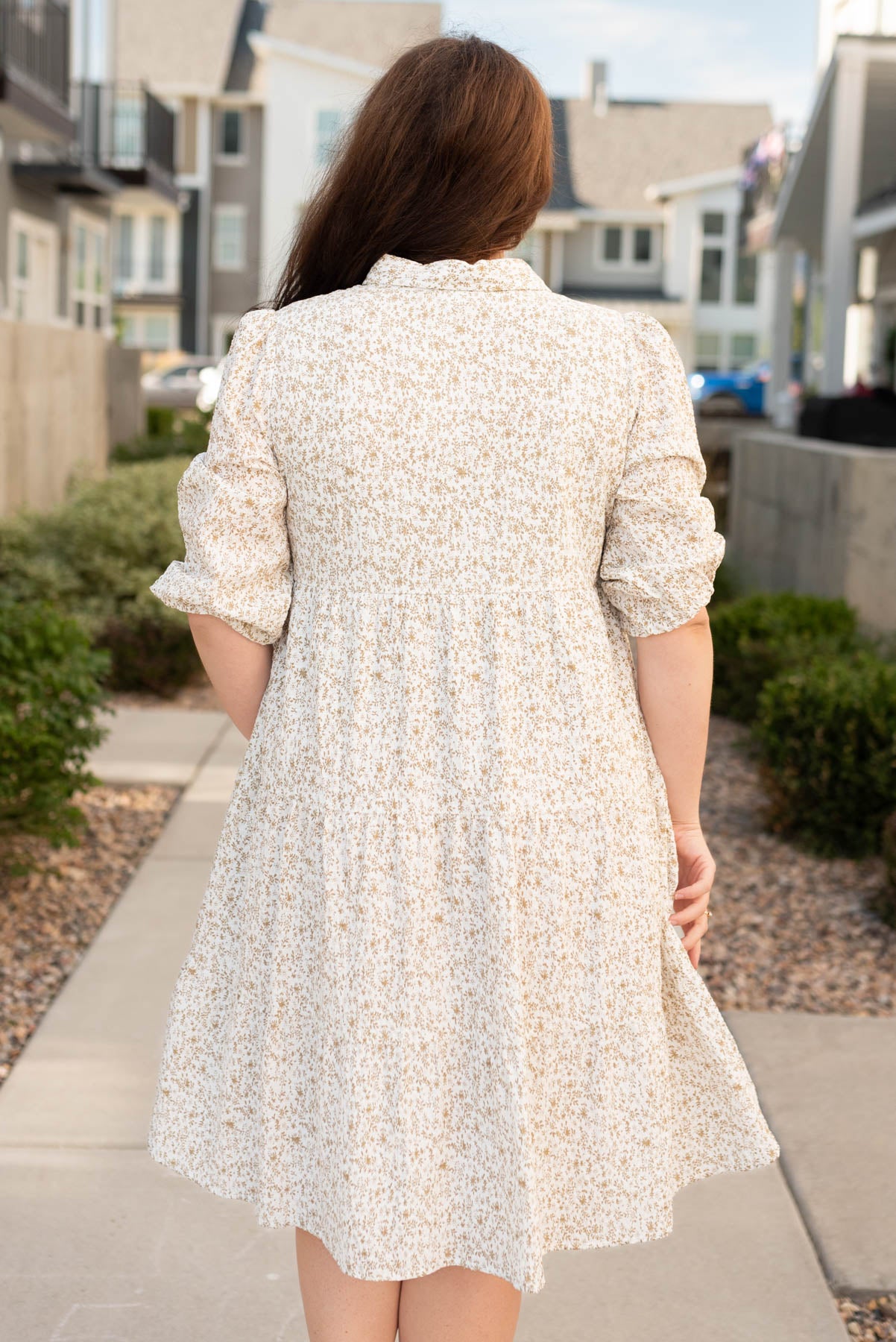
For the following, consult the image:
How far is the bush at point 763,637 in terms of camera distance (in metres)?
6.83

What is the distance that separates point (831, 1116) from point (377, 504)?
2.16 m

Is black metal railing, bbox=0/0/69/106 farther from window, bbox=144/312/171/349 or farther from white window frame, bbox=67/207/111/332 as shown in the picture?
window, bbox=144/312/171/349

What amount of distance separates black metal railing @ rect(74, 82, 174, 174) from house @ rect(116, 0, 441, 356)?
1446 cm

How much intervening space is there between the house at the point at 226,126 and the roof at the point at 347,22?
1.05 feet

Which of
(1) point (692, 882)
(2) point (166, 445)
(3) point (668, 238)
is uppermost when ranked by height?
(3) point (668, 238)

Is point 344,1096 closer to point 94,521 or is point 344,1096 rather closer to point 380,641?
point 380,641

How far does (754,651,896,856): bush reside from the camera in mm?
5148

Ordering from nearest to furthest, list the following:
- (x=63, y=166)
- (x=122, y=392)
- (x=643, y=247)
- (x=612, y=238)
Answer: (x=122, y=392), (x=63, y=166), (x=612, y=238), (x=643, y=247)

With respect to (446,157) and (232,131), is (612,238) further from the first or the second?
(446,157)

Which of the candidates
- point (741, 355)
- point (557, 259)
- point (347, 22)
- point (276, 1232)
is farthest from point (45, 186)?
point (741, 355)

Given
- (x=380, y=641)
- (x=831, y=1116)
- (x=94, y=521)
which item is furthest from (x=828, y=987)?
(x=94, y=521)

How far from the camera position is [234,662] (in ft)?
5.91

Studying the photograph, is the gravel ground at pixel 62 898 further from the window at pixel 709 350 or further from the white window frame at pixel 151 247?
the window at pixel 709 350

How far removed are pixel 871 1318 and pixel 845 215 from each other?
11902 mm
